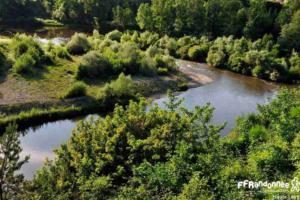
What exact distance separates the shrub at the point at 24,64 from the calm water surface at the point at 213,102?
1440cm

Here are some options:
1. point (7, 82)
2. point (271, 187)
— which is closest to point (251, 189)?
point (271, 187)

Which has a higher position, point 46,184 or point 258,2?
point 258,2

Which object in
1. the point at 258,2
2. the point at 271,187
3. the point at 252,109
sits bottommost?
the point at 252,109

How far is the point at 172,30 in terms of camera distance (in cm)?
9862

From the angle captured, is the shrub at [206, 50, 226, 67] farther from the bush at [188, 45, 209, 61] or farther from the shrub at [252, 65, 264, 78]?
the shrub at [252, 65, 264, 78]

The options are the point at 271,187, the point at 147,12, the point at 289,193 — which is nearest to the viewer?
the point at 289,193

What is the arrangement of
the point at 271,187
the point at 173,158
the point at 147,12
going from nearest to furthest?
1. the point at 271,187
2. the point at 173,158
3. the point at 147,12

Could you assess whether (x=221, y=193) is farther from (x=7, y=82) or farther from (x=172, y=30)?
(x=172, y=30)

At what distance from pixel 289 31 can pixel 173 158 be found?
66.3 m

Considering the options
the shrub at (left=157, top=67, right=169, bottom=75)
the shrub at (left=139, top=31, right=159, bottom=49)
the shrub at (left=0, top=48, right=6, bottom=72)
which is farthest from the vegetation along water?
the shrub at (left=0, top=48, right=6, bottom=72)

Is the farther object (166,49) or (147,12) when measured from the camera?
(147,12)

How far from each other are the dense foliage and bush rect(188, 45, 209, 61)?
180 ft

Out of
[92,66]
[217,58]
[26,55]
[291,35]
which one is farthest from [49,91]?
[291,35]

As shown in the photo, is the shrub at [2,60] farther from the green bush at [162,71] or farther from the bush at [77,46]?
the green bush at [162,71]
